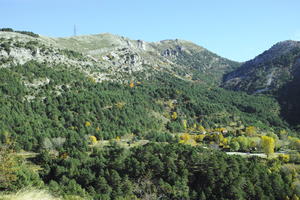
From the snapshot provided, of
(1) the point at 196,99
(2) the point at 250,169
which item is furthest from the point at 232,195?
(1) the point at 196,99

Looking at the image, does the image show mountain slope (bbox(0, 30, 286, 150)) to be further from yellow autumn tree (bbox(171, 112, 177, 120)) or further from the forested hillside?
yellow autumn tree (bbox(171, 112, 177, 120))

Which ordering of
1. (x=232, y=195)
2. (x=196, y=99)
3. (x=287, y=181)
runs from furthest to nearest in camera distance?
(x=196, y=99) < (x=287, y=181) < (x=232, y=195)

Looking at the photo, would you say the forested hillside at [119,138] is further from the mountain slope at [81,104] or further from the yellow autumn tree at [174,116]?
the yellow autumn tree at [174,116]

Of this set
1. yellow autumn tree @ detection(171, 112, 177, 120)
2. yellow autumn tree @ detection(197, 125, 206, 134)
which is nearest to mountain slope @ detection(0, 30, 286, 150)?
yellow autumn tree @ detection(171, 112, 177, 120)

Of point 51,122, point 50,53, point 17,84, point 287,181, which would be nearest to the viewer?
point 287,181

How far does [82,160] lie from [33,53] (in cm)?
10312

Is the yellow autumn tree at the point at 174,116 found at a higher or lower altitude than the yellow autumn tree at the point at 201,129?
higher

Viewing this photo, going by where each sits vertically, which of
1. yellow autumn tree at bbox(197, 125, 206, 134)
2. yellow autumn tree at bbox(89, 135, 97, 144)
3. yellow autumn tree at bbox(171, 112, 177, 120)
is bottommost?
yellow autumn tree at bbox(197, 125, 206, 134)

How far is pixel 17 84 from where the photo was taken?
116500mm

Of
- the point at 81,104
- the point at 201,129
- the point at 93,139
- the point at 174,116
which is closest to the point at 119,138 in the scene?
the point at 93,139

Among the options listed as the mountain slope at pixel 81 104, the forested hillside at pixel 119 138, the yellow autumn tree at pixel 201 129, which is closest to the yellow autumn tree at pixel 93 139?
the forested hillside at pixel 119 138

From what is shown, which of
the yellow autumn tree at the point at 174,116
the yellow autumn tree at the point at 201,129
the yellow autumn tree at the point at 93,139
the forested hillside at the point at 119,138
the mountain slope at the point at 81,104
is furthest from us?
the yellow autumn tree at the point at 174,116

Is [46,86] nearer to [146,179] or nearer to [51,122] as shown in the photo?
[51,122]

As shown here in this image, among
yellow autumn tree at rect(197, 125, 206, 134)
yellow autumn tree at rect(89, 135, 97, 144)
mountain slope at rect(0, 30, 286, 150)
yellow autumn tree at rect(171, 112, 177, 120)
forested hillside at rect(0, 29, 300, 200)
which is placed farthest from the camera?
yellow autumn tree at rect(171, 112, 177, 120)
